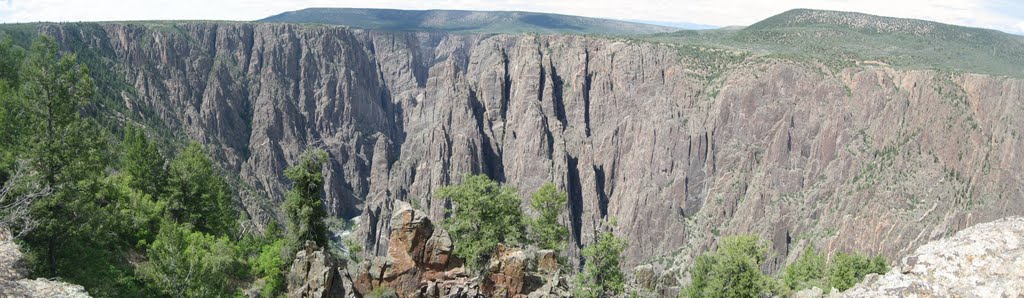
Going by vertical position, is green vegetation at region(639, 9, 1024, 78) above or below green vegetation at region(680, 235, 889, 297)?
above

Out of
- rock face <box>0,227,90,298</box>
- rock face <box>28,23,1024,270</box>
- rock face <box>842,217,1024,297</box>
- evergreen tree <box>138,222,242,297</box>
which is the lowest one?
rock face <box>28,23,1024,270</box>

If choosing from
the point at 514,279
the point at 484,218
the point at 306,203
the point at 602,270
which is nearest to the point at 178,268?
the point at 306,203

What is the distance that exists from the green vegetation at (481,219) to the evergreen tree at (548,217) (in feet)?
7.02

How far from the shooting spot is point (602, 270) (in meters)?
42.8

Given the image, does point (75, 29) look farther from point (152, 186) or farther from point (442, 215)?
point (152, 186)

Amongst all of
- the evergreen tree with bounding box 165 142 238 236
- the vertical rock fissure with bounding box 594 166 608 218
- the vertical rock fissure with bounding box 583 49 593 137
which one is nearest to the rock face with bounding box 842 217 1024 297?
the evergreen tree with bounding box 165 142 238 236

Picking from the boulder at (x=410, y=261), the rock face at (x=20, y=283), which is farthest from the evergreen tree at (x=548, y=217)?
the rock face at (x=20, y=283)

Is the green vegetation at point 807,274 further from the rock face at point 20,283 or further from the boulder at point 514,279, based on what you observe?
the rock face at point 20,283

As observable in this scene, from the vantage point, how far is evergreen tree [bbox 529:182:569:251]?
148 ft

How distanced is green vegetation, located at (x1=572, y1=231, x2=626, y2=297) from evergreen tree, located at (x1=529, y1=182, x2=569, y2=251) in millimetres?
3557

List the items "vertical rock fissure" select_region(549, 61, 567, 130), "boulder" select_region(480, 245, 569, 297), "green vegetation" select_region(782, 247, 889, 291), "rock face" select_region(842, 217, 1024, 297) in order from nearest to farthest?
"rock face" select_region(842, 217, 1024, 297), "boulder" select_region(480, 245, 569, 297), "green vegetation" select_region(782, 247, 889, 291), "vertical rock fissure" select_region(549, 61, 567, 130)

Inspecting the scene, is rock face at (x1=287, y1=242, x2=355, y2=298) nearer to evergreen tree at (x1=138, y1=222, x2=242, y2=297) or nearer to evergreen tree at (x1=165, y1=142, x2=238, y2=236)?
evergreen tree at (x1=138, y1=222, x2=242, y2=297)

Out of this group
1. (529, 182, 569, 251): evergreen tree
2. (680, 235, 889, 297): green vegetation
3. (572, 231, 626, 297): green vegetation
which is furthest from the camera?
(529, 182, 569, 251): evergreen tree

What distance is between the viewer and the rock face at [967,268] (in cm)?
1152
